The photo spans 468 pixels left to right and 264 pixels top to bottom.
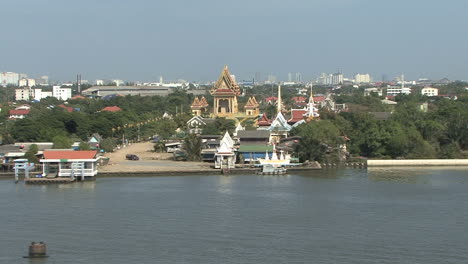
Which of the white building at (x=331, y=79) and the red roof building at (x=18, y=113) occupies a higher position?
the white building at (x=331, y=79)

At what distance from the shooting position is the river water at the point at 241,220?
481 inches

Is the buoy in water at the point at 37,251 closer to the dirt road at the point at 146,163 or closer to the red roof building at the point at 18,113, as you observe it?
the dirt road at the point at 146,163

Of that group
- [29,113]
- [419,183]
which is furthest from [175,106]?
[419,183]

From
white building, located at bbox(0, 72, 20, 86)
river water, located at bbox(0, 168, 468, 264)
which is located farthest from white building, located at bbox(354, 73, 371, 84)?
river water, located at bbox(0, 168, 468, 264)

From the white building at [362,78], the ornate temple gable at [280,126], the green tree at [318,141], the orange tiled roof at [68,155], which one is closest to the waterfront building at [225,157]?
the green tree at [318,141]

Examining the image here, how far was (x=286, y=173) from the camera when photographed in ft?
74.9

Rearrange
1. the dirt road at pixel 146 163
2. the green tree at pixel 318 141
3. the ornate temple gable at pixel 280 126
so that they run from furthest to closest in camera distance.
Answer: the ornate temple gable at pixel 280 126 → the green tree at pixel 318 141 → the dirt road at pixel 146 163

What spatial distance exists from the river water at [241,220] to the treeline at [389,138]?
4.01m

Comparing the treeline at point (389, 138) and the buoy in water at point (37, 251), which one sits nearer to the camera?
the buoy in water at point (37, 251)

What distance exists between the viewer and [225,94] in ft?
127

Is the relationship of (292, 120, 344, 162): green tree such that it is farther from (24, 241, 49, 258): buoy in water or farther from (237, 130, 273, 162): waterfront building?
(24, 241, 49, 258): buoy in water

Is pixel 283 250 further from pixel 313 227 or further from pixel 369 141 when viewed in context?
pixel 369 141

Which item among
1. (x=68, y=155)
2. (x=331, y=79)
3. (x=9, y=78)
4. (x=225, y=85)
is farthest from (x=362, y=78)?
(x=68, y=155)

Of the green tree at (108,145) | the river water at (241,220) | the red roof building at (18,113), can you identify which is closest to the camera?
the river water at (241,220)
